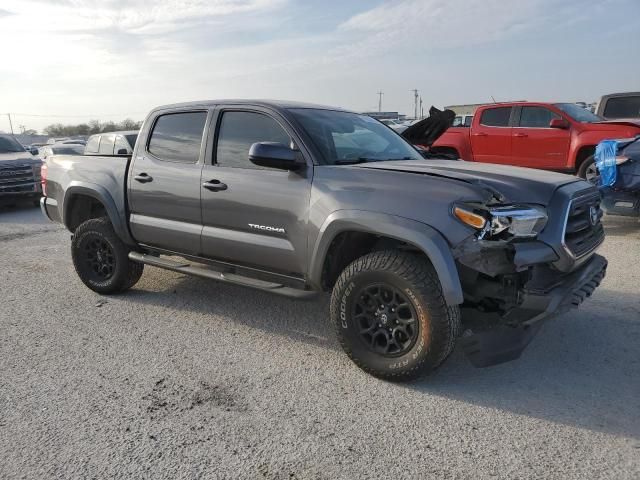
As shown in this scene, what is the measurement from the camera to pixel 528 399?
3.31m

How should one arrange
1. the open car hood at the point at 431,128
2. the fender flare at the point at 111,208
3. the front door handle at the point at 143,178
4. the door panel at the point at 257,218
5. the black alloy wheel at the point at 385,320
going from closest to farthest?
the black alloy wheel at the point at 385,320 < the door panel at the point at 257,218 < the front door handle at the point at 143,178 < the fender flare at the point at 111,208 < the open car hood at the point at 431,128

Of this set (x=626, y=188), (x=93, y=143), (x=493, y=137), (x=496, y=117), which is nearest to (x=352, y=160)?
(x=626, y=188)

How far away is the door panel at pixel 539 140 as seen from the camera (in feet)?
34.0

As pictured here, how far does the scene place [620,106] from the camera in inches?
469

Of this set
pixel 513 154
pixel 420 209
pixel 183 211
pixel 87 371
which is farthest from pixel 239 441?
pixel 513 154

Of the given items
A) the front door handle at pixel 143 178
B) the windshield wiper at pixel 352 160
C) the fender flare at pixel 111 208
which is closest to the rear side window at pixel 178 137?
the front door handle at pixel 143 178

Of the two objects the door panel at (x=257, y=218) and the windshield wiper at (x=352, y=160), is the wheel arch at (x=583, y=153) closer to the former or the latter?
the windshield wiper at (x=352, y=160)

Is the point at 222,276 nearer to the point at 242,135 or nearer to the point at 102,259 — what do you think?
the point at 242,135

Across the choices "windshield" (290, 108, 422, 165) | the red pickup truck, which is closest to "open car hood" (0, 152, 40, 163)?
the red pickup truck

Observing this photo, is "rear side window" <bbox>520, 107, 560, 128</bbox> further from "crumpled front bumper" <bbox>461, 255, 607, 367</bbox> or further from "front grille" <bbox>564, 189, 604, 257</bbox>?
"crumpled front bumper" <bbox>461, 255, 607, 367</bbox>

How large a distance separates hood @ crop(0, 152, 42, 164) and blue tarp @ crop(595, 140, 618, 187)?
11.0 m

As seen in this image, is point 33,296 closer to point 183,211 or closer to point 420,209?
point 183,211

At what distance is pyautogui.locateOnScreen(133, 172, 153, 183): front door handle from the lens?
4.81 meters

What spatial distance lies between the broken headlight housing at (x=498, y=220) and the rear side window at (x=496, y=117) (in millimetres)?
8784
